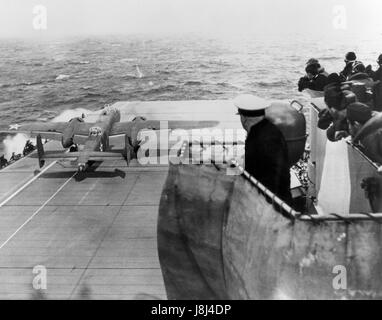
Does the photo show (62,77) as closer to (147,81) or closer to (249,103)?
(147,81)

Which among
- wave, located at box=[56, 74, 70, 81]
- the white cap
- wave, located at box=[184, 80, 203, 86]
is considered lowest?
wave, located at box=[184, 80, 203, 86]

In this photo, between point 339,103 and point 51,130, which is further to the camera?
point 51,130

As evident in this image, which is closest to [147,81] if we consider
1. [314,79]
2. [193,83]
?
[193,83]

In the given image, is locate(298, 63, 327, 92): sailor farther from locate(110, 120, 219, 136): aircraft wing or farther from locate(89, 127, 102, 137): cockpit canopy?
locate(110, 120, 219, 136): aircraft wing

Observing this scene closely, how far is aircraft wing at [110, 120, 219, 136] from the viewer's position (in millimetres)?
40619

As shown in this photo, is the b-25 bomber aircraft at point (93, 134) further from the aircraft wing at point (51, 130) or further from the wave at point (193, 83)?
the wave at point (193, 83)

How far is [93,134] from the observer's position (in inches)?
1399

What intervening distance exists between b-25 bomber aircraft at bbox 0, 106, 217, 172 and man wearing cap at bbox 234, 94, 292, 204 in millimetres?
25586

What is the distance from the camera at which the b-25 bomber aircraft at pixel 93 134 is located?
3183 centimetres

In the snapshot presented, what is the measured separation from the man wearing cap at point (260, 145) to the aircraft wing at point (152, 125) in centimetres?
3379

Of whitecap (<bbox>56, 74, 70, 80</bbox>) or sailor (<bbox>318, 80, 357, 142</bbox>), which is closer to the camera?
sailor (<bbox>318, 80, 357, 142</bbox>)

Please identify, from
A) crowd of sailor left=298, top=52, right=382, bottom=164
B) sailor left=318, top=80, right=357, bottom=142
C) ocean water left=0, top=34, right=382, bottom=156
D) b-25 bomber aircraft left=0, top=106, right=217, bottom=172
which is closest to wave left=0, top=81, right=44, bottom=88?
ocean water left=0, top=34, right=382, bottom=156

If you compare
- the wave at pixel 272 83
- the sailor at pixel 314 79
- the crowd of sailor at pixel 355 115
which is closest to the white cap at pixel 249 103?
the crowd of sailor at pixel 355 115

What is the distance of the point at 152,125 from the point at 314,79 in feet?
98.7
